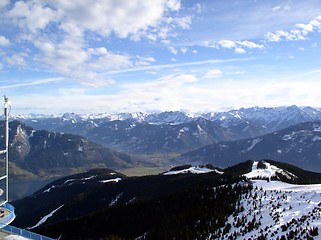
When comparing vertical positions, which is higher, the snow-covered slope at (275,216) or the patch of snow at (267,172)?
the snow-covered slope at (275,216)

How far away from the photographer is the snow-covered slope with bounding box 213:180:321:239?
50.5m

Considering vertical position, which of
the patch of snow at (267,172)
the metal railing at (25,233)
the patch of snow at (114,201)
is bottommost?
the patch of snow at (114,201)

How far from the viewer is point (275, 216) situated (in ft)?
201

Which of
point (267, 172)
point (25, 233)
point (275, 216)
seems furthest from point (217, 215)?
point (267, 172)

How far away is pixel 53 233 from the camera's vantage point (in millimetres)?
133000

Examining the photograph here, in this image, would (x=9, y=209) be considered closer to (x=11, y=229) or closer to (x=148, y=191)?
(x=11, y=229)

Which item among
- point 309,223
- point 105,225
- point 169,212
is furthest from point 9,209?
point 105,225

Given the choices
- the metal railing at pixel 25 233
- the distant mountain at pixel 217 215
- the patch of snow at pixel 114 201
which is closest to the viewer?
the metal railing at pixel 25 233

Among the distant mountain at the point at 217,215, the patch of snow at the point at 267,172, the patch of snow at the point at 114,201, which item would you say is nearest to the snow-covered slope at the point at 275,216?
the distant mountain at the point at 217,215

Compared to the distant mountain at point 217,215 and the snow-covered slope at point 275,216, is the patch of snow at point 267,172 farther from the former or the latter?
the snow-covered slope at point 275,216

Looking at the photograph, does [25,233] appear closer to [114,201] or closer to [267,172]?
[267,172]

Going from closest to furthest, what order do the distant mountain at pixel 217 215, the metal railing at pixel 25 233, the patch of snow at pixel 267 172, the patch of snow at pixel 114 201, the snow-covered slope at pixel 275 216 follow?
the metal railing at pixel 25 233
the snow-covered slope at pixel 275 216
the distant mountain at pixel 217 215
the patch of snow at pixel 267 172
the patch of snow at pixel 114 201

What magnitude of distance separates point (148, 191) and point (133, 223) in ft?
225

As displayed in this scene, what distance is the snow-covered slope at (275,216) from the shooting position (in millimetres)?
50453
